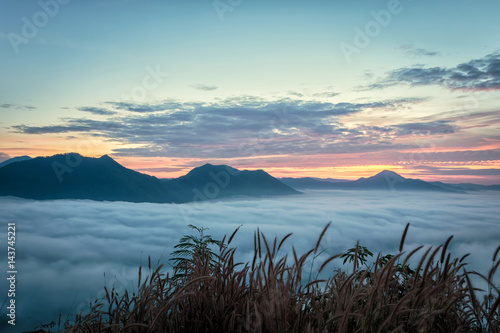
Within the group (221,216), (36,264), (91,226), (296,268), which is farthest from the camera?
(221,216)

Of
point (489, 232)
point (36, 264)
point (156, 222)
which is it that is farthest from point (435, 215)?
point (36, 264)

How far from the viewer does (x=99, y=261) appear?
391 feet

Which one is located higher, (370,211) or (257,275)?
(257,275)

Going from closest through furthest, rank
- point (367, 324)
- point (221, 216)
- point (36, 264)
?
point (367, 324) → point (36, 264) → point (221, 216)

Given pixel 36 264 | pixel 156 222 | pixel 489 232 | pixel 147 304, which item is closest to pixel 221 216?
pixel 156 222

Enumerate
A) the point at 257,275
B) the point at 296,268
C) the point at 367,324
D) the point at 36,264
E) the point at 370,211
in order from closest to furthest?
the point at 367,324
the point at 296,268
the point at 257,275
the point at 36,264
the point at 370,211

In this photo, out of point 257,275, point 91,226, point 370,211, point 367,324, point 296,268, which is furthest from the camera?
point 370,211

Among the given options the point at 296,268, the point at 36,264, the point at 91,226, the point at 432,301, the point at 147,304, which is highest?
the point at 296,268

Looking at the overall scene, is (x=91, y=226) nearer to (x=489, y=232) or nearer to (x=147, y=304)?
(x=147, y=304)

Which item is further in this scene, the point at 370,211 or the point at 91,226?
the point at 370,211

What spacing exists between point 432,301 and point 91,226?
166m

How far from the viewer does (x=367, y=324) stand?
211 centimetres

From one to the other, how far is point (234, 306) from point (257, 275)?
293mm

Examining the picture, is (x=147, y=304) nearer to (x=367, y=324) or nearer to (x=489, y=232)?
(x=367, y=324)
